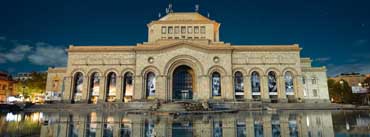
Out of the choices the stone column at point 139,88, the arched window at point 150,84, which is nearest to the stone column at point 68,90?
the stone column at point 139,88

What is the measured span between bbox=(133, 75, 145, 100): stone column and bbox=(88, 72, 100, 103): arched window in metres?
7.37

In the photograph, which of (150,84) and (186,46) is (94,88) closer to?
(150,84)

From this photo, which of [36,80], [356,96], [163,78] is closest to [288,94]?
[163,78]

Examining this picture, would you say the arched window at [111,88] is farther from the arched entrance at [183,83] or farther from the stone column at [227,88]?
the stone column at [227,88]

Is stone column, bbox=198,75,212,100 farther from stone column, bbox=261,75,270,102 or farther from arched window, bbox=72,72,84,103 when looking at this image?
arched window, bbox=72,72,84,103

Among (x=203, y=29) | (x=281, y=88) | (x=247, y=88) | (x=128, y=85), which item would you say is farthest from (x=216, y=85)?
(x=128, y=85)

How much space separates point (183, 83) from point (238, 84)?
9447mm

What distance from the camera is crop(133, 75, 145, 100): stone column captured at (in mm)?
38656

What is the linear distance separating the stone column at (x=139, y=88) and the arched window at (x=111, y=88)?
456 centimetres

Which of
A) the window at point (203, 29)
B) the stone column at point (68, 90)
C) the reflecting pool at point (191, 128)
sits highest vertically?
the window at point (203, 29)

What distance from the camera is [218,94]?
3922cm

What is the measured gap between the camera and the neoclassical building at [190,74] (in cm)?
3919

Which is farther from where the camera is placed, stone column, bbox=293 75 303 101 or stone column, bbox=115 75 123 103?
stone column, bbox=115 75 123 103

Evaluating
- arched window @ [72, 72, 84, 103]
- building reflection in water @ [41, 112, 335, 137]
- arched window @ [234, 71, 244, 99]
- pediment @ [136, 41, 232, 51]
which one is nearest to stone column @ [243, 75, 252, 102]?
arched window @ [234, 71, 244, 99]
